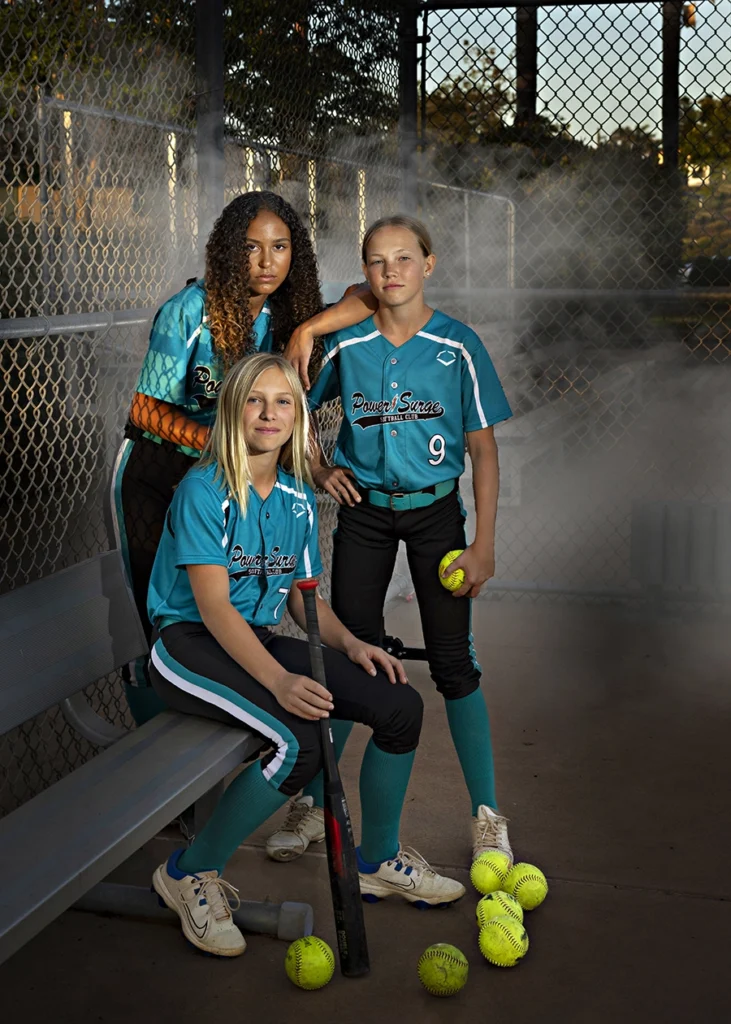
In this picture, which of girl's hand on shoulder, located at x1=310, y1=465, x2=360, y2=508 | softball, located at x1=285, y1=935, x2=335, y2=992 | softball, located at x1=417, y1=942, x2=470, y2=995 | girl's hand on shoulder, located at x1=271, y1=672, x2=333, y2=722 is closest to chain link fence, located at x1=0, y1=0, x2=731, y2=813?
girl's hand on shoulder, located at x1=310, y1=465, x2=360, y2=508

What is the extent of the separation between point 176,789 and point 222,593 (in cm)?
49

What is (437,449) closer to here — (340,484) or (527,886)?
(340,484)

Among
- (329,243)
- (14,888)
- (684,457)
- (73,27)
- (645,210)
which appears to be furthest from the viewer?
(684,457)

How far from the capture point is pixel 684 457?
9.44 metres

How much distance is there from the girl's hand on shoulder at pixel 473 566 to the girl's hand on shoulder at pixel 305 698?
0.65 m

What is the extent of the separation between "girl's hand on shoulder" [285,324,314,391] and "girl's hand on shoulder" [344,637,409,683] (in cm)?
77

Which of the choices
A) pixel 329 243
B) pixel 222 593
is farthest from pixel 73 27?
pixel 222 593

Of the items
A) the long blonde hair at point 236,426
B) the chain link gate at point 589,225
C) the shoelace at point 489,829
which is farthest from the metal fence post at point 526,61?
the shoelace at point 489,829

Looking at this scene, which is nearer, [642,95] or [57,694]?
[57,694]

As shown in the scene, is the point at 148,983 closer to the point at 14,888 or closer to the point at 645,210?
the point at 14,888

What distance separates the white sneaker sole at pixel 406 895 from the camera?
10.4 feet

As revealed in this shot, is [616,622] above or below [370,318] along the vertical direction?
below

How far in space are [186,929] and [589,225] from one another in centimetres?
570

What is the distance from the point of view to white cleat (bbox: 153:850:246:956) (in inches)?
115
